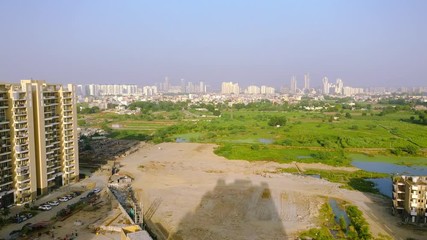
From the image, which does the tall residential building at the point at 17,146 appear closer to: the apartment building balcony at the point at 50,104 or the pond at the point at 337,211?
the apartment building balcony at the point at 50,104

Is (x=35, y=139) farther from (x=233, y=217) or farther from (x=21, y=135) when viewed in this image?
(x=233, y=217)

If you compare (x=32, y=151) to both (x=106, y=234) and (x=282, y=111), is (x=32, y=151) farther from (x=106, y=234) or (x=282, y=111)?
(x=282, y=111)

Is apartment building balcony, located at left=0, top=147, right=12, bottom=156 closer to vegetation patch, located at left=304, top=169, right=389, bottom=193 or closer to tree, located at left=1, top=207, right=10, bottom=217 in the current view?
tree, located at left=1, top=207, right=10, bottom=217

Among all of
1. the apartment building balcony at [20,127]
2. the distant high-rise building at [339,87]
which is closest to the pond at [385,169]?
the apartment building balcony at [20,127]

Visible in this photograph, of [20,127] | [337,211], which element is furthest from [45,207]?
[337,211]

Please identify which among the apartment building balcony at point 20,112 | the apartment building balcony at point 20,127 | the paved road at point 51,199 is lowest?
the paved road at point 51,199

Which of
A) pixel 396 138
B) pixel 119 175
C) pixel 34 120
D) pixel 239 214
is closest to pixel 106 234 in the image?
pixel 239 214
